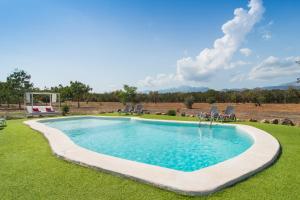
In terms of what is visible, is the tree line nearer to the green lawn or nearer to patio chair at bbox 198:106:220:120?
patio chair at bbox 198:106:220:120

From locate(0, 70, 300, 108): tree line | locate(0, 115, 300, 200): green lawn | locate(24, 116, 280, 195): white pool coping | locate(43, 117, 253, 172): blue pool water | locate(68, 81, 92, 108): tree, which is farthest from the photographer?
locate(68, 81, 92, 108): tree

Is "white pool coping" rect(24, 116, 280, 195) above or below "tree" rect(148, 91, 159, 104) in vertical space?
below

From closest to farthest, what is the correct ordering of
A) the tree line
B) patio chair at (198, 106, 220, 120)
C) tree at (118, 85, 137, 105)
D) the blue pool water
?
the blue pool water → patio chair at (198, 106, 220, 120) → tree at (118, 85, 137, 105) → the tree line

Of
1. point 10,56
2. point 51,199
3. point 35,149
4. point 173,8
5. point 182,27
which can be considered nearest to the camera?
point 51,199

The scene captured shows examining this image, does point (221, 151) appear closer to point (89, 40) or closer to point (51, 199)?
point (51, 199)

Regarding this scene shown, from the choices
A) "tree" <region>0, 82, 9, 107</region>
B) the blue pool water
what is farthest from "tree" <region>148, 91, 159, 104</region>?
the blue pool water

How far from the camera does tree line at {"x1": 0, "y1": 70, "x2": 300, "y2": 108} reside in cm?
2639

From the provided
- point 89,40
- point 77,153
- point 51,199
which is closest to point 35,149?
point 77,153

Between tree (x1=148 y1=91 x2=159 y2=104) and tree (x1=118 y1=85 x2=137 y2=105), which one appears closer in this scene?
tree (x1=118 y1=85 x2=137 y2=105)

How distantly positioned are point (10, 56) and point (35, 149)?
12.6 metres

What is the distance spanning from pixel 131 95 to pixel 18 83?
1406 centimetres

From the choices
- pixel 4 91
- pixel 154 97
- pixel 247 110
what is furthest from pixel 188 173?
pixel 154 97

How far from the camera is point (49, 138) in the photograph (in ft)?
23.9

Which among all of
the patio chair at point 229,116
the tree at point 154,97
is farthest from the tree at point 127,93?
the tree at point 154,97
